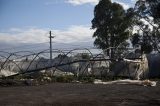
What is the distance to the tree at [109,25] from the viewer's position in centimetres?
5462

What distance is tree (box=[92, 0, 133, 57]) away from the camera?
5462 cm

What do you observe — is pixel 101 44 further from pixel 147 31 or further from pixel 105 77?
pixel 105 77

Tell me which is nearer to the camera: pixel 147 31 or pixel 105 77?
pixel 105 77

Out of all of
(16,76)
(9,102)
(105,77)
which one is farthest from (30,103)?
(105,77)

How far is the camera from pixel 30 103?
1408 cm

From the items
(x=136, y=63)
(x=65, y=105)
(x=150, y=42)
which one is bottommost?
(x=65, y=105)

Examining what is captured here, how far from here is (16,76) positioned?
29156mm

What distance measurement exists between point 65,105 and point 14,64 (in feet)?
84.8

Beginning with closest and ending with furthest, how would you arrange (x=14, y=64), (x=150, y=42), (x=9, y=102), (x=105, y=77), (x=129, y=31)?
(x=9, y=102)
(x=105, y=77)
(x=14, y=64)
(x=150, y=42)
(x=129, y=31)

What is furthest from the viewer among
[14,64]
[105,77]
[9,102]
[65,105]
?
[14,64]

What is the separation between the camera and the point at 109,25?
180 feet

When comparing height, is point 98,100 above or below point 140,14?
below

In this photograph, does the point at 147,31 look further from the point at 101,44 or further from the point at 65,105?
the point at 65,105

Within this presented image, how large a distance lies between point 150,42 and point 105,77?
19.7 metres
